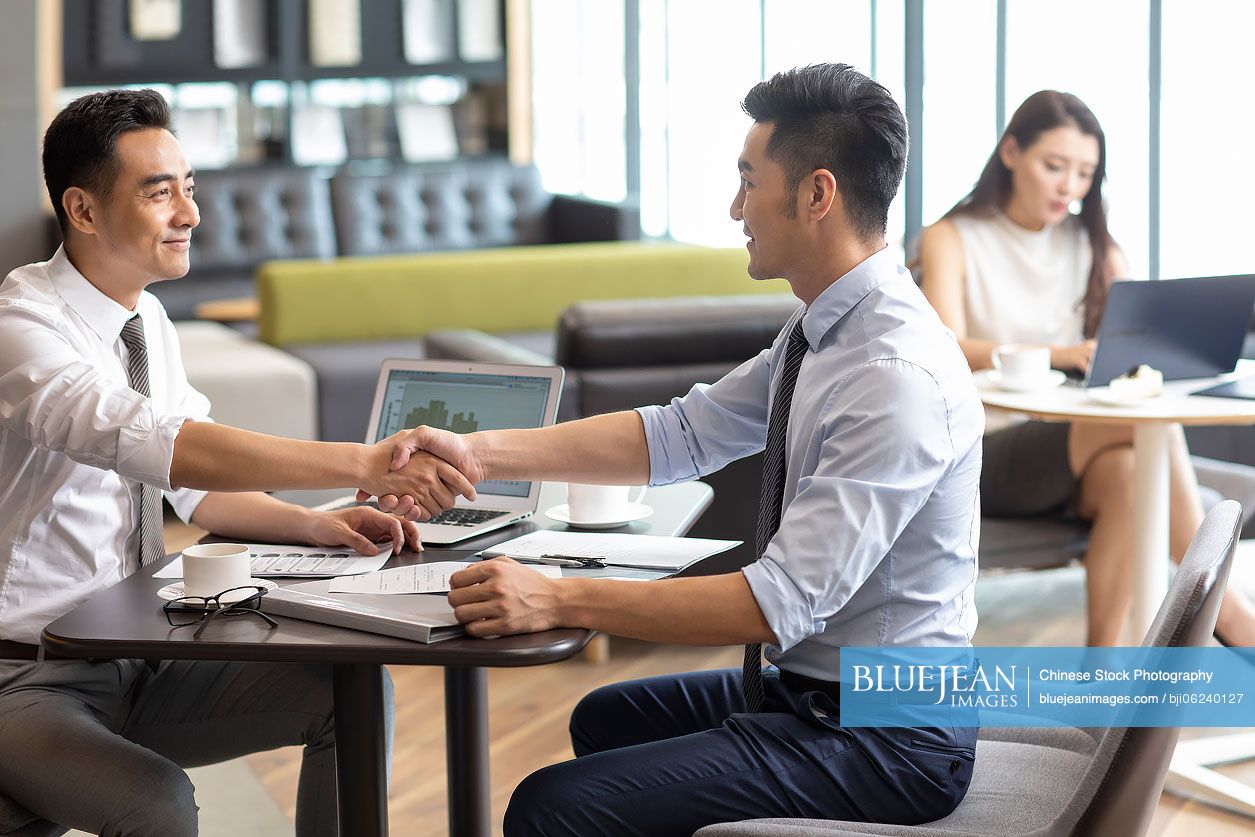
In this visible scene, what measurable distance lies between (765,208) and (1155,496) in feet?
4.64

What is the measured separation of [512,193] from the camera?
8.11 m

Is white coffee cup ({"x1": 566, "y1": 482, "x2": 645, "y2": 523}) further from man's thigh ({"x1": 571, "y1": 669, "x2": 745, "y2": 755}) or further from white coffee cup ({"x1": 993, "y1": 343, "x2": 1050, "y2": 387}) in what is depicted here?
white coffee cup ({"x1": 993, "y1": 343, "x2": 1050, "y2": 387})

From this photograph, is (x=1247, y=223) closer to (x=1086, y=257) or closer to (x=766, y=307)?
(x=1086, y=257)

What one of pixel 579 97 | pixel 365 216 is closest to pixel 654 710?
pixel 365 216

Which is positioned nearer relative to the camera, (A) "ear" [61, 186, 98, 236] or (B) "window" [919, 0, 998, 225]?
(A) "ear" [61, 186, 98, 236]

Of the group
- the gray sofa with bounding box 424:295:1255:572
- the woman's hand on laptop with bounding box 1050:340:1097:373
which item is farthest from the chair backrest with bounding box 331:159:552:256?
the woman's hand on laptop with bounding box 1050:340:1097:373

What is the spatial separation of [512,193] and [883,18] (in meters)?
2.50

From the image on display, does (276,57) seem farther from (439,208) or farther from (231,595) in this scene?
(231,595)

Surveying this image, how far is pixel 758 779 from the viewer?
168 cm

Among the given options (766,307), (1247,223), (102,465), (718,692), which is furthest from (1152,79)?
(102,465)

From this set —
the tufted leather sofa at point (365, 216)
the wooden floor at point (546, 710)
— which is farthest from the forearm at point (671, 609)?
the tufted leather sofa at point (365, 216)

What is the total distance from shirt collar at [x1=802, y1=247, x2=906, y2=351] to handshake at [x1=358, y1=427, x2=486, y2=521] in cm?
56

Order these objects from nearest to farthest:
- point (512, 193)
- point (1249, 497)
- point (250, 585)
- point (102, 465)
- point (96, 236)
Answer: point (250, 585), point (102, 465), point (96, 236), point (1249, 497), point (512, 193)

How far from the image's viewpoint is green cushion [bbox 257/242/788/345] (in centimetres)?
538
